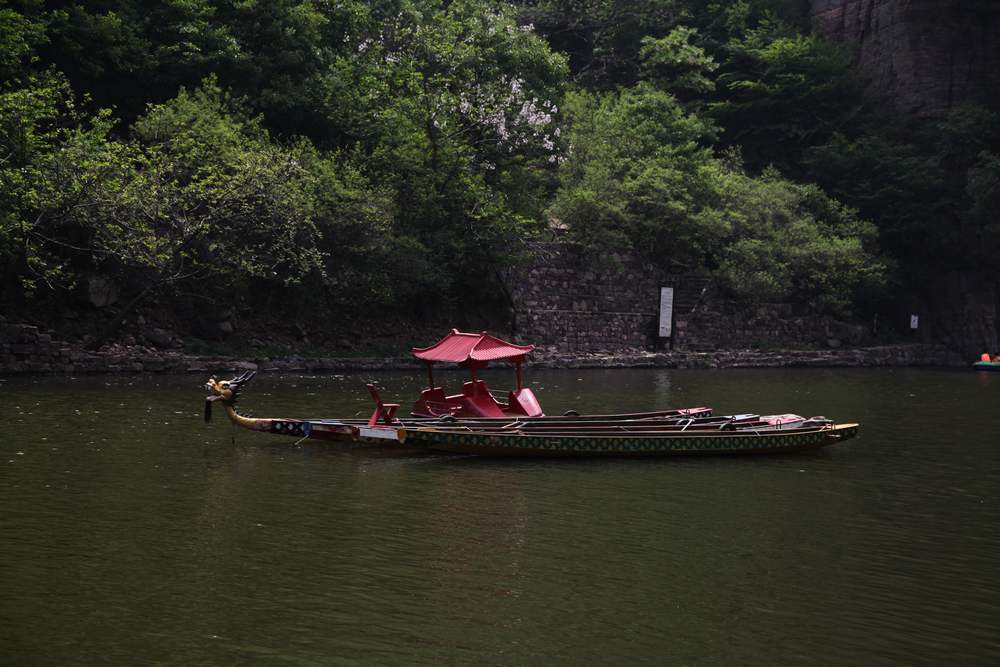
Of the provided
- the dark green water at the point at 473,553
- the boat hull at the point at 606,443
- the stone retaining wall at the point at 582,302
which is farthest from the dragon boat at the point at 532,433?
the stone retaining wall at the point at 582,302

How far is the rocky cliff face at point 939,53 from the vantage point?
64.2m

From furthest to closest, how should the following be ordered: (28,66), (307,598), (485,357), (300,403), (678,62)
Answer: (678,62) < (28,66) < (300,403) < (485,357) < (307,598)

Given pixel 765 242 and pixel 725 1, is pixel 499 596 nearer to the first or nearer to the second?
pixel 765 242

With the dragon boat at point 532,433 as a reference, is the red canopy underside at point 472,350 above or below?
above

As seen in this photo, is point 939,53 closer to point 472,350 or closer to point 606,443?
point 472,350

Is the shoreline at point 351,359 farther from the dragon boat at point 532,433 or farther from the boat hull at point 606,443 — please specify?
the boat hull at point 606,443

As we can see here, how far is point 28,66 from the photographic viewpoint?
3825 cm

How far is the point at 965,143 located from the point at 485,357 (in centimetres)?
4933

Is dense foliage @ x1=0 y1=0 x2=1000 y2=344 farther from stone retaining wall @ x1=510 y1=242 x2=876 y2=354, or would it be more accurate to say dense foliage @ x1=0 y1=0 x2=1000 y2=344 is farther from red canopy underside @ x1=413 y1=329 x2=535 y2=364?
red canopy underside @ x1=413 y1=329 x2=535 y2=364

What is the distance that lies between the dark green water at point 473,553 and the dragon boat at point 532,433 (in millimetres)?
367

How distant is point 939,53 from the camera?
2532 inches

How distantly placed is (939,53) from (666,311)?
26.2m

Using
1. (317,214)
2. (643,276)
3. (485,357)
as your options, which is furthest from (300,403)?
(643,276)

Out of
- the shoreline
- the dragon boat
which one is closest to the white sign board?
the shoreline
